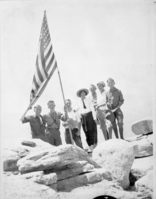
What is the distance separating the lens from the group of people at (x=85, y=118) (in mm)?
6746

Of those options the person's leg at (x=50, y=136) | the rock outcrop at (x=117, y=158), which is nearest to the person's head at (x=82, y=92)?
the person's leg at (x=50, y=136)

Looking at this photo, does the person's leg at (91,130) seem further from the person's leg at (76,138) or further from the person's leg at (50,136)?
the person's leg at (50,136)

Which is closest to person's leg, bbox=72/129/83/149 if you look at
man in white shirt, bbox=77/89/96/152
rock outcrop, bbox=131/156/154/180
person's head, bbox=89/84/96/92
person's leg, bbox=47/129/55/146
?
man in white shirt, bbox=77/89/96/152

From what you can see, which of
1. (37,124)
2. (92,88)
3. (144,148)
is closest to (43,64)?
(92,88)

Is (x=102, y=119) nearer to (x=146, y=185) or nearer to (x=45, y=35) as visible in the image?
(x=146, y=185)

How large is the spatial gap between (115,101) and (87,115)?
0.70 meters

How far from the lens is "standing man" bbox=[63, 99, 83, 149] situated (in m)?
6.74

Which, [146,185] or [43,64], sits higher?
[43,64]

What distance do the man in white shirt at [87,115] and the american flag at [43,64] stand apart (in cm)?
79

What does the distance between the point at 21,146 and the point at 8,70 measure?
1.66 meters

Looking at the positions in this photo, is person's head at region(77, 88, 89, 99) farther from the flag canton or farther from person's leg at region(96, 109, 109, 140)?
the flag canton

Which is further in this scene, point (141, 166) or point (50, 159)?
point (141, 166)

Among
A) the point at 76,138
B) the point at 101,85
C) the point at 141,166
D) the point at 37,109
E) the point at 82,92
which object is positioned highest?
the point at 101,85

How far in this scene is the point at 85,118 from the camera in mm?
6887
